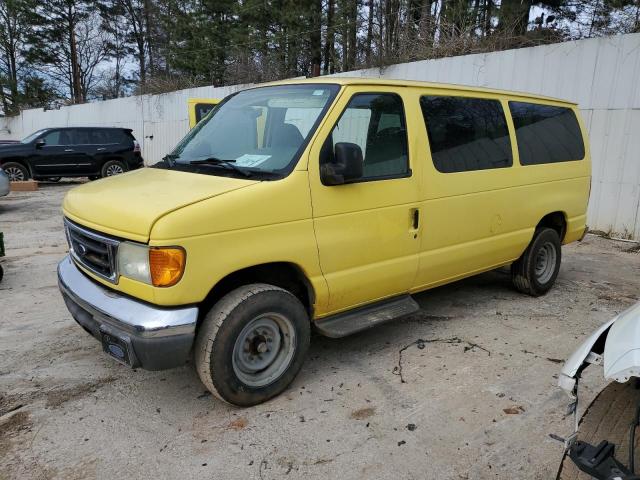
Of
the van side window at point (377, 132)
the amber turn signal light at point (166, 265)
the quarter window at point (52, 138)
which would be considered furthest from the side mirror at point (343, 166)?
the quarter window at point (52, 138)

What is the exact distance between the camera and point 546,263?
544 cm

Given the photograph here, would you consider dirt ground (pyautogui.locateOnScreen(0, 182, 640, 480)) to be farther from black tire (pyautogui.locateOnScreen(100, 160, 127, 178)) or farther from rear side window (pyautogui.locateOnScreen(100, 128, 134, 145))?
rear side window (pyautogui.locateOnScreen(100, 128, 134, 145))

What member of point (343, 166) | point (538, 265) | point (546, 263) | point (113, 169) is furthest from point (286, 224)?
point (113, 169)

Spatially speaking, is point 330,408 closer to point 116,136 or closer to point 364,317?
point 364,317

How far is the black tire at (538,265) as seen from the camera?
5156 mm

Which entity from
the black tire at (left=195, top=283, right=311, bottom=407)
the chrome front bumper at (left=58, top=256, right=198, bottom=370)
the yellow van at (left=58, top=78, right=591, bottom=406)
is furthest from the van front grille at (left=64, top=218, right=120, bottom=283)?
the black tire at (left=195, top=283, right=311, bottom=407)

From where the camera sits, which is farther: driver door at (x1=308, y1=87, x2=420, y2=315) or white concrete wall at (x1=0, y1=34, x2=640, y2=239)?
white concrete wall at (x1=0, y1=34, x2=640, y2=239)

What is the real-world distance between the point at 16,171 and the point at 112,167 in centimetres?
257

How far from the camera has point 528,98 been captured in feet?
16.2

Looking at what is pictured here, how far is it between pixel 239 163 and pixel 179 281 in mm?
956

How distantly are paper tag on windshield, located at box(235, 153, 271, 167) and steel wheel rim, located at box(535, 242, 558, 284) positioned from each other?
11.3ft

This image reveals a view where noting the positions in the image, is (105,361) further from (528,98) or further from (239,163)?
(528,98)

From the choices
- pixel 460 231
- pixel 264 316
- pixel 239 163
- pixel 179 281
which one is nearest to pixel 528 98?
pixel 460 231

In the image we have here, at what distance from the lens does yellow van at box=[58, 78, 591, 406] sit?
2797 mm
